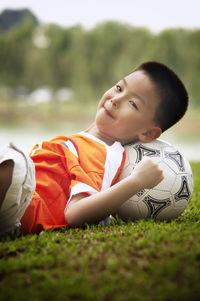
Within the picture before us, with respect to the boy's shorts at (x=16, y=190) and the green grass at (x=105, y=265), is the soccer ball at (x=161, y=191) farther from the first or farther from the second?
the boy's shorts at (x=16, y=190)

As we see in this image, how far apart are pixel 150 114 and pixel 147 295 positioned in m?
1.54

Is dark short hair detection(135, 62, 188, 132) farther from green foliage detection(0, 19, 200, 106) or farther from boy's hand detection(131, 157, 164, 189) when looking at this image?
green foliage detection(0, 19, 200, 106)

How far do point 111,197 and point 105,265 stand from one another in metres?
0.62

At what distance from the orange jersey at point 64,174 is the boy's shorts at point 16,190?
159 millimetres

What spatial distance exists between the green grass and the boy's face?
0.81m

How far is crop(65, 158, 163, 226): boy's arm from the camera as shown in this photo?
2250 mm

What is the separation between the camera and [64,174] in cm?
249

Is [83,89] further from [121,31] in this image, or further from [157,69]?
[157,69]

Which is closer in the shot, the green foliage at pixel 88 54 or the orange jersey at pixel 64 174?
the orange jersey at pixel 64 174

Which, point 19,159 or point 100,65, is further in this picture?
point 100,65

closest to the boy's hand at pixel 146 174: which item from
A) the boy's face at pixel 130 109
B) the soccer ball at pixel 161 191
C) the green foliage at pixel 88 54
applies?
the soccer ball at pixel 161 191

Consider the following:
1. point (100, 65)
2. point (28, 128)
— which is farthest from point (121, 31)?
point (28, 128)

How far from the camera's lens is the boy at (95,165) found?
2127 millimetres

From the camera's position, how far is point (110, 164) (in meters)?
2.54
